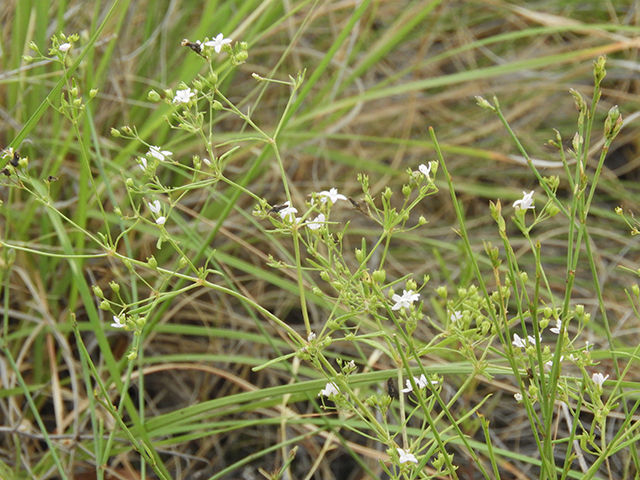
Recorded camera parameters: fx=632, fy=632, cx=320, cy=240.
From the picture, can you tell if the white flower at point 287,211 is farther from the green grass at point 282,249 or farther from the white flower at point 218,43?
the white flower at point 218,43

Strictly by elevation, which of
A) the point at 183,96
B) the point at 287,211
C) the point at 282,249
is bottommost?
the point at 282,249

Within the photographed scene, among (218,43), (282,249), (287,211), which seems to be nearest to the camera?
(287,211)

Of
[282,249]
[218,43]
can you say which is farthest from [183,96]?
[282,249]

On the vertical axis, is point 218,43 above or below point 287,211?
above

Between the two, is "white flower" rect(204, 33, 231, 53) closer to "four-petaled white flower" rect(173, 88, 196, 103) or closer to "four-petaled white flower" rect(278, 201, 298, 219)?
"four-petaled white flower" rect(173, 88, 196, 103)

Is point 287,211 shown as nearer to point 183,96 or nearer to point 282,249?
point 183,96

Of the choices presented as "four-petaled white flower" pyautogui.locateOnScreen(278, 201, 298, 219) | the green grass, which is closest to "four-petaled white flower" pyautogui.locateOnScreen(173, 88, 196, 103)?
the green grass

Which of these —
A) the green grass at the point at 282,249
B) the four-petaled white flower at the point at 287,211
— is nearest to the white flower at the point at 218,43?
the green grass at the point at 282,249

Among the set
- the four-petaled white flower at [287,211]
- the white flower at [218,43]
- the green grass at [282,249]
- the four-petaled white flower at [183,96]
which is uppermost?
the white flower at [218,43]

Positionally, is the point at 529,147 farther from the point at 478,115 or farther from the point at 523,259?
the point at 523,259

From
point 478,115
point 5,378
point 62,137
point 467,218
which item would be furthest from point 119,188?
point 478,115
